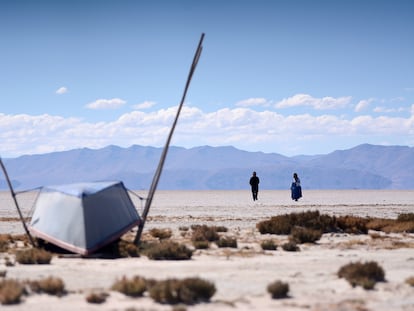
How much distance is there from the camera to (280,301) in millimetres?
11703

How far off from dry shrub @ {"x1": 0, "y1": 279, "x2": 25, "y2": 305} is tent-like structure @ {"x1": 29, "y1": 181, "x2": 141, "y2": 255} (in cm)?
492

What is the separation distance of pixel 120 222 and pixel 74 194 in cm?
158

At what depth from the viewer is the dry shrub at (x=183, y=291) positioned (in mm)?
11539

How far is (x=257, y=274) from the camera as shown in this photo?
14719 mm

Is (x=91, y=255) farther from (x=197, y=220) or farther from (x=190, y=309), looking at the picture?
(x=197, y=220)

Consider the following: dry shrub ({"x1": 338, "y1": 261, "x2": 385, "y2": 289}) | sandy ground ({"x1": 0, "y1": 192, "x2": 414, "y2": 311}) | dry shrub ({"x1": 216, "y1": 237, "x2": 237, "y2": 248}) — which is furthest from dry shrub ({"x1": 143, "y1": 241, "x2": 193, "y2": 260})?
dry shrub ({"x1": 338, "y1": 261, "x2": 385, "y2": 289})

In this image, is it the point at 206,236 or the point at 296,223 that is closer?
the point at 206,236

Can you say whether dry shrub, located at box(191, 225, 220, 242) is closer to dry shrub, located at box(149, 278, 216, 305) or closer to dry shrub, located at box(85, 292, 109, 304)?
dry shrub, located at box(149, 278, 216, 305)

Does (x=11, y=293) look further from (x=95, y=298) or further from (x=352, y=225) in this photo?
(x=352, y=225)

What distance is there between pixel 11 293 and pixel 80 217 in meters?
5.81

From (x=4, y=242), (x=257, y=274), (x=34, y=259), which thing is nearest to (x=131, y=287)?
(x=257, y=274)

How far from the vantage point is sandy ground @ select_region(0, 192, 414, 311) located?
11414 millimetres

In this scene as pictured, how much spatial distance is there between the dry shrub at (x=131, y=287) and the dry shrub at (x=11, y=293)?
167 centimetres

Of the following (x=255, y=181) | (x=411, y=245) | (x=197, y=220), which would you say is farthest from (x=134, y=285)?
(x=255, y=181)
